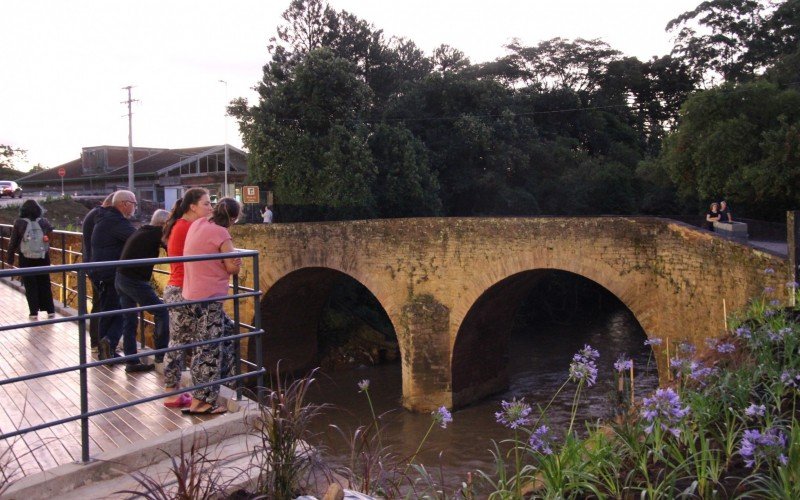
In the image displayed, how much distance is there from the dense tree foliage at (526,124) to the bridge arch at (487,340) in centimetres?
596

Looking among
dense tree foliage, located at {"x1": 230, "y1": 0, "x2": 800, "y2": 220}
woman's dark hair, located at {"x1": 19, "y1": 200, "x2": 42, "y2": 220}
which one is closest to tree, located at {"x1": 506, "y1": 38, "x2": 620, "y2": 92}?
dense tree foliage, located at {"x1": 230, "y1": 0, "x2": 800, "y2": 220}

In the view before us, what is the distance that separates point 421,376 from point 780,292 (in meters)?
7.04

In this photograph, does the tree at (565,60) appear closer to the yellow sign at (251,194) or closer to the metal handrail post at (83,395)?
the yellow sign at (251,194)

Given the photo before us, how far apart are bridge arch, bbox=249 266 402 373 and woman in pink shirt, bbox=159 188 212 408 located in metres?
10.9

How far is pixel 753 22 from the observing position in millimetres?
26891

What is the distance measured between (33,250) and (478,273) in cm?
731

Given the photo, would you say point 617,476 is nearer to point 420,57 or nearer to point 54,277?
point 54,277

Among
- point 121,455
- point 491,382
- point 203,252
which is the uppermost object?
point 203,252

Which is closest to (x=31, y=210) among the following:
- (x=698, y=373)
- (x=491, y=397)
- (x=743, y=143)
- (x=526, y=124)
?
(x=698, y=373)

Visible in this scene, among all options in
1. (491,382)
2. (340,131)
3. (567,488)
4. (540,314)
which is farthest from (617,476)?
(540,314)

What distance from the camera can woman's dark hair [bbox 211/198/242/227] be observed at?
4.68 meters

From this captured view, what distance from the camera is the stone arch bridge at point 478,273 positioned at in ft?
34.2

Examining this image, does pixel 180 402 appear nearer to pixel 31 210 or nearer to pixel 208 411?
pixel 208 411

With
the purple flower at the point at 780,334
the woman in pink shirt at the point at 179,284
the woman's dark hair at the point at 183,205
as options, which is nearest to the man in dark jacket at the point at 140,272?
the woman's dark hair at the point at 183,205
